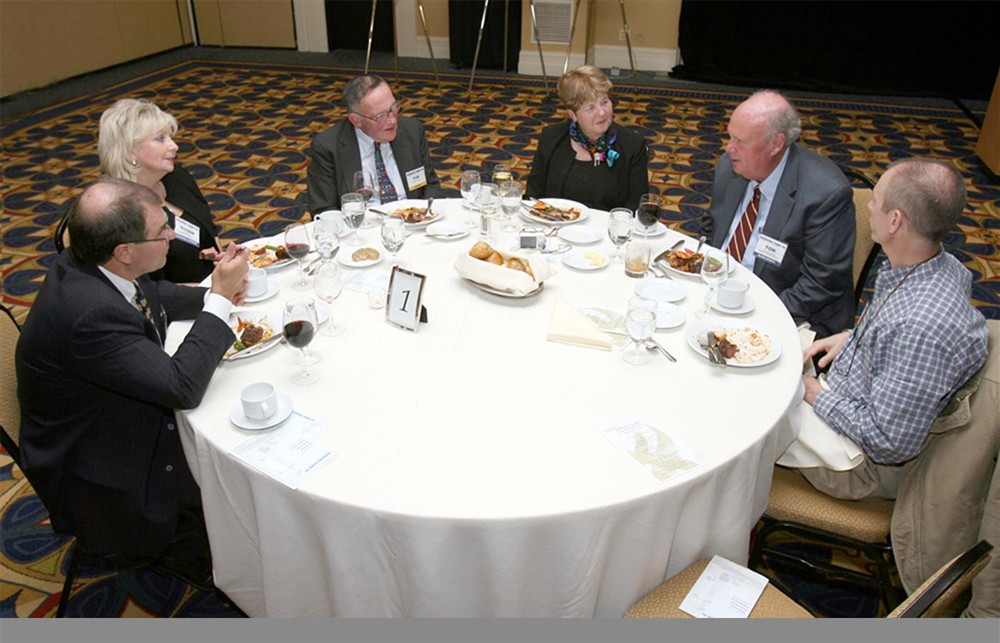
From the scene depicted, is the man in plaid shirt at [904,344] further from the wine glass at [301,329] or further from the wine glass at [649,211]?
the wine glass at [301,329]

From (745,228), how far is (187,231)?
2276mm

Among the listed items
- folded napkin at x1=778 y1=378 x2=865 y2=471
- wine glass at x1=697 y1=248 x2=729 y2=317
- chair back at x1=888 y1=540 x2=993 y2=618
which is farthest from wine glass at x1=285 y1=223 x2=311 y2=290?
chair back at x1=888 y1=540 x2=993 y2=618

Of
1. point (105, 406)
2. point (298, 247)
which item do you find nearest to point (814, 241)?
point (298, 247)

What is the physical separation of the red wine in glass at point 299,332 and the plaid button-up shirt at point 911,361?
4.80ft

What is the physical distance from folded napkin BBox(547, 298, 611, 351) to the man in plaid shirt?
0.65 metres

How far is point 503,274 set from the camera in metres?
2.32

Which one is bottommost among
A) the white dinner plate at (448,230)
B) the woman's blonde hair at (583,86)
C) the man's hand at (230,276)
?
the white dinner plate at (448,230)

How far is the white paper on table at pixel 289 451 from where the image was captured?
1646 mm

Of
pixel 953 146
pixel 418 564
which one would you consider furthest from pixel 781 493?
pixel 953 146

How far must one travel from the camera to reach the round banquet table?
1593 millimetres

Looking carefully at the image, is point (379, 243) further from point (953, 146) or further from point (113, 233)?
point (953, 146)

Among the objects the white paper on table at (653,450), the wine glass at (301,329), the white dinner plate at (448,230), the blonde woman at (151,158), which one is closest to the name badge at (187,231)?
the blonde woman at (151,158)

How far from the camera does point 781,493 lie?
85.3 inches

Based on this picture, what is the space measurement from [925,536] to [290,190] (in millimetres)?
5035
